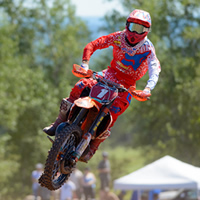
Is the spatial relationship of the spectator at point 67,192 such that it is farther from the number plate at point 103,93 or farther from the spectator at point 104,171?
the number plate at point 103,93

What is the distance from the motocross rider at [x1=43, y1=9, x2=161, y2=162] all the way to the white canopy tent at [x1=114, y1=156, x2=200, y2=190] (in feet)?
16.6

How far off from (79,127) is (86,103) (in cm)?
43

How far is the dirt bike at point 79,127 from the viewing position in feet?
27.3

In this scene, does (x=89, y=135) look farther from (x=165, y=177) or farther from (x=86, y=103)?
(x=165, y=177)

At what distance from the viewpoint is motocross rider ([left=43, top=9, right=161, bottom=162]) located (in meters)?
8.91

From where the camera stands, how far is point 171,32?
37219 millimetres

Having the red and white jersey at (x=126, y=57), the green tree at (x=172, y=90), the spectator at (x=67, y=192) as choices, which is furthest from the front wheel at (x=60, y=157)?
the green tree at (x=172, y=90)

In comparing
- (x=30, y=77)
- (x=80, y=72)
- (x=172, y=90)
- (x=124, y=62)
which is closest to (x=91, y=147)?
(x=80, y=72)

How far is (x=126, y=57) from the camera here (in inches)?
363

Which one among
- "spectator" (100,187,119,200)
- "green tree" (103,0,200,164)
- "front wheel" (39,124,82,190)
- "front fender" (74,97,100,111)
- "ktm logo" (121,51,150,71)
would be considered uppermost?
"green tree" (103,0,200,164)

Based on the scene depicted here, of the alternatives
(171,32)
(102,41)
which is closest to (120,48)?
(102,41)

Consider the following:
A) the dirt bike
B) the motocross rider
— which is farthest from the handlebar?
the motocross rider

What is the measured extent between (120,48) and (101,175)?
10.9 metres

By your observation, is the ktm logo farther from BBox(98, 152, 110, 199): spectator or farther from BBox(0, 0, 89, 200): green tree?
BBox(0, 0, 89, 200): green tree
